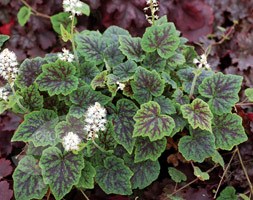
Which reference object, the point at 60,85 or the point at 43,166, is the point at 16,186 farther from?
the point at 60,85

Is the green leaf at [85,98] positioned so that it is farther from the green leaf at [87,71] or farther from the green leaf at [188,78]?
the green leaf at [188,78]

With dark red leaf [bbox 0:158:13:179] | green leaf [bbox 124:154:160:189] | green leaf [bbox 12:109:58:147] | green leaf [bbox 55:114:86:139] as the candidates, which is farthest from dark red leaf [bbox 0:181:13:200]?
green leaf [bbox 124:154:160:189]

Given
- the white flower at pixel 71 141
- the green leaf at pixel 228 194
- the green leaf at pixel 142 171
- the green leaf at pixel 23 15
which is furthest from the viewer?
the green leaf at pixel 23 15

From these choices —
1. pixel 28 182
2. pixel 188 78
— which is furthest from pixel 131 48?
pixel 28 182

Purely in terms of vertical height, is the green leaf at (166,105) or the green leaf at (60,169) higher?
the green leaf at (166,105)

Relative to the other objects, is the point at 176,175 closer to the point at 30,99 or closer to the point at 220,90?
the point at 220,90

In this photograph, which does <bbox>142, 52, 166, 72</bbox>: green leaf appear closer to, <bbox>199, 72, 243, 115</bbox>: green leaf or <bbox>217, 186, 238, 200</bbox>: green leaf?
<bbox>199, 72, 243, 115</bbox>: green leaf

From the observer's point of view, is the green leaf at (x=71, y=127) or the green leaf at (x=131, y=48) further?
the green leaf at (x=131, y=48)

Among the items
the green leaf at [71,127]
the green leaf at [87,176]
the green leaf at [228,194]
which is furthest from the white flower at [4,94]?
the green leaf at [228,194]
